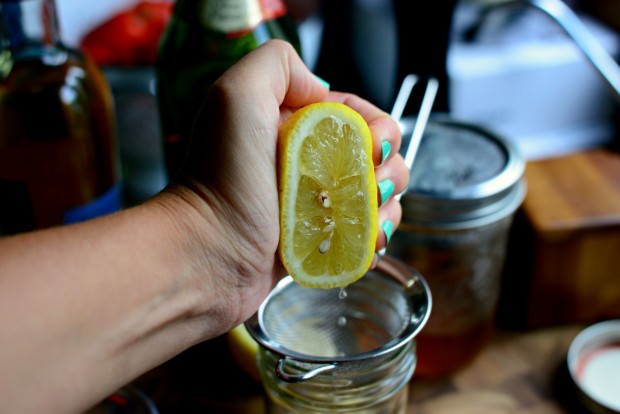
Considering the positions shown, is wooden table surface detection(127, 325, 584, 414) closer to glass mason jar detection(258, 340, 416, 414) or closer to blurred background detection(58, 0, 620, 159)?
glass mason jar detection(258, 340, 416, 414)

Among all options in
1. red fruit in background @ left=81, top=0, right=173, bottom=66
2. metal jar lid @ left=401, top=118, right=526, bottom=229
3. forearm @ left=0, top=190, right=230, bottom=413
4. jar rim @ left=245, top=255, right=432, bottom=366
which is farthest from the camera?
red fruit in background @ left=81, top=0, right=173, bottom=66

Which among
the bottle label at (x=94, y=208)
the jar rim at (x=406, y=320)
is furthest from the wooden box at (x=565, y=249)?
the bottle label at (x=94, y=208)

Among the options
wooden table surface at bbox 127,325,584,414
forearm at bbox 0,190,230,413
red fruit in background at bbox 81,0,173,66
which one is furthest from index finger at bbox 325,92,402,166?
red fruit in background at bbox 81,0,173,66

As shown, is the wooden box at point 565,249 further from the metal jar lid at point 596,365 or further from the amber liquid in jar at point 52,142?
the amber liquid in jar at point 52,142

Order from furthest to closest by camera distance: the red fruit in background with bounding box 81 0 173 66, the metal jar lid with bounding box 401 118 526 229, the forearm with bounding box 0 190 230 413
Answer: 1. the red fruit in background with bounding box 81 0 173 66
2. the metal jar lid with bounding box 401 118 526 229
3. the forearm with bounding box 0 190 230 413

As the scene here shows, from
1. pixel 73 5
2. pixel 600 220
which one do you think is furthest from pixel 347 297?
pixel 73 5

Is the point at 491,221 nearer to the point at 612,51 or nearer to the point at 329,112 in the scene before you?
the point at 329,112

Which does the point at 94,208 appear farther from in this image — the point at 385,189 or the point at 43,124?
the point at 385,189
